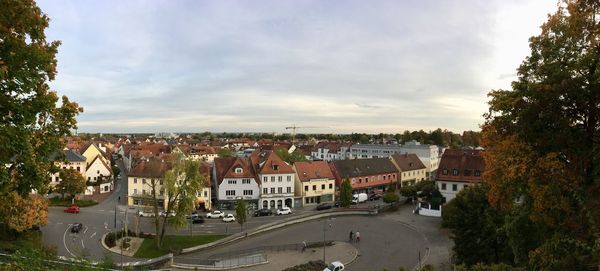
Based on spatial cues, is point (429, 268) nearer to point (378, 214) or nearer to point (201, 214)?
point (378, 214)

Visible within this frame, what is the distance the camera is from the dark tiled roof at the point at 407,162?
2901 inches

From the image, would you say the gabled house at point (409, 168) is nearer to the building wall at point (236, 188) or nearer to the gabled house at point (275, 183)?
the gabled house at point (275, 183)

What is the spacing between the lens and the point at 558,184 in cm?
1309

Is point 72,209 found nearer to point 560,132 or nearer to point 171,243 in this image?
point 171,243

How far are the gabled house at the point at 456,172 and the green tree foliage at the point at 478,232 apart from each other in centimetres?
2322

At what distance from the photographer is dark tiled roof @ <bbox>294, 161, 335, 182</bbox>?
58.5m

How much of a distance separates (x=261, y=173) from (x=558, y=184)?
44.5m

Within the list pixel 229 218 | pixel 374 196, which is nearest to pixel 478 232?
pixel 229 218

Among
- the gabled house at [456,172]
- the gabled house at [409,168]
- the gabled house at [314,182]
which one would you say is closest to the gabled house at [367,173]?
the gabled house at [409,168]

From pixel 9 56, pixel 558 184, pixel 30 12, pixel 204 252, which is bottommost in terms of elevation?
pixel 204 252

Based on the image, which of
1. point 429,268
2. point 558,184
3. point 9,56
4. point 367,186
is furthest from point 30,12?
point 367,186

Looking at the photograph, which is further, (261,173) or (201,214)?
(261,173)

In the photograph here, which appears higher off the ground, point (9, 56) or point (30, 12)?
point (30, 12)

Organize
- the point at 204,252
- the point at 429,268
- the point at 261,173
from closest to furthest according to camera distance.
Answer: the point at 429,268, the point at 204,252, the point at 261,173
